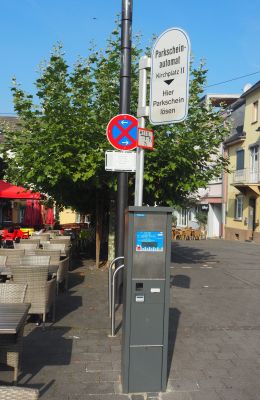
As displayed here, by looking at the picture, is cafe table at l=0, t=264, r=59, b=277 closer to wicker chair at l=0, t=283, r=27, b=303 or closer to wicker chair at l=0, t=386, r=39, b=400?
wicker chair at l=0, t=283, r=27, b=303

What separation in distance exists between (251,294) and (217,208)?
29199mm

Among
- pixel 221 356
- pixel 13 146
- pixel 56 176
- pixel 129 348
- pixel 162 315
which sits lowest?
pixel 221 356

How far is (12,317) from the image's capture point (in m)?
4.12

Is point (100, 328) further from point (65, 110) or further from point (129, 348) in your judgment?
point (65, 110)

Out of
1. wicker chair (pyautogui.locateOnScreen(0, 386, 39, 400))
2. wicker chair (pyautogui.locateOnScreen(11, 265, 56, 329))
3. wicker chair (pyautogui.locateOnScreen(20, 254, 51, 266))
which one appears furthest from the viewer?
wicker chair (pyautogui.locateOnScreen(20, 254, 51, 266))

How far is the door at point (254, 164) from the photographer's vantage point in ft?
100

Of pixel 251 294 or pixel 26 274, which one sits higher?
pixel 26 274

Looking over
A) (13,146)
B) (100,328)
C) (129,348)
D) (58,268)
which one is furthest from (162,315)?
(13,146)

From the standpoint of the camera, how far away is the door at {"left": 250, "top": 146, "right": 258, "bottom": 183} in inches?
1200

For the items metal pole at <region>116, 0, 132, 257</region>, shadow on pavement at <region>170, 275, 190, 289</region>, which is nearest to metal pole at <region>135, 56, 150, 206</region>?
metal pole at <region>116, 0, 132, 257</region>

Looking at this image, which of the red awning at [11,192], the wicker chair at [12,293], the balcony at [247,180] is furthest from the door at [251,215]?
the wicker chair at [12,293]

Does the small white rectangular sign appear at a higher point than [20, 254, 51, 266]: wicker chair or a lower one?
higher

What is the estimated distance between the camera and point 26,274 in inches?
250

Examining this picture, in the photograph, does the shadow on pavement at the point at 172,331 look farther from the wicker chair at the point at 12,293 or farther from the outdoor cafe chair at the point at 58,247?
the outdoor cafe chair at the point at 58,247
